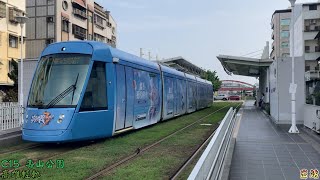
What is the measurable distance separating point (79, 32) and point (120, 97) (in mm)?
43824

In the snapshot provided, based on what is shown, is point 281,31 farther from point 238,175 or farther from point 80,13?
point 238,175

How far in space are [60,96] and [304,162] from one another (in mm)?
6879

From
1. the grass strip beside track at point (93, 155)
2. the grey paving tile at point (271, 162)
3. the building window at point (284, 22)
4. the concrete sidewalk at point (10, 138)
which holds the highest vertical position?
the building window at point (284, 22)

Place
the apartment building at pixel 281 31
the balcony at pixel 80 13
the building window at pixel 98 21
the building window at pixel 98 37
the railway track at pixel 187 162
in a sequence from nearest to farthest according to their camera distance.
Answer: the railway track at pixel 187 162 < the balcony at pixel 80 13 < the building window at pixel 98 21 < the building window at pixel 98 37 < the apartment building at pixel 281 31

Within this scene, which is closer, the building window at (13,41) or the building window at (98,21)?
the building window at (13,41)

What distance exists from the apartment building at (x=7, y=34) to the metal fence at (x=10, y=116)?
69.2 feet

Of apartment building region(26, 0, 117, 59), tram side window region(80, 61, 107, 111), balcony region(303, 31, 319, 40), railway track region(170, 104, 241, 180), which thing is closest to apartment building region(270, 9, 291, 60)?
balcony region(303, 31, 319, 40)

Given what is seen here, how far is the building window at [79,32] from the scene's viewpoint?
53219 mm

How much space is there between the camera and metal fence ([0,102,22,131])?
16109 millimetres

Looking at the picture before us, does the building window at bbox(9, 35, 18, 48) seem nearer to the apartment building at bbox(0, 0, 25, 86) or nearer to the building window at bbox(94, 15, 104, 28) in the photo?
the apartment building at bbox(0, 0, 25, 86)

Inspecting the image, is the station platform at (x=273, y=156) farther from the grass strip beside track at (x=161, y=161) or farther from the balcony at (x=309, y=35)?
the balcony at (x=309, y=35)

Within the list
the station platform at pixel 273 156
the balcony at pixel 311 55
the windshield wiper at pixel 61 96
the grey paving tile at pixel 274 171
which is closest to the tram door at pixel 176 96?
the station platform at pixel 273 156

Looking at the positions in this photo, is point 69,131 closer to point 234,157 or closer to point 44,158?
point 44,158

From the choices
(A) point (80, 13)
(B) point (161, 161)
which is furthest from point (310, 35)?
(B) point (161, 161)
